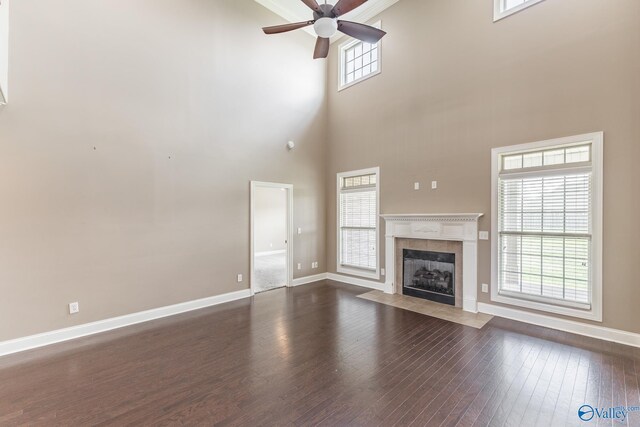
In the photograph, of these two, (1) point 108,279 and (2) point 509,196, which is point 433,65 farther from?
(1) point 108,279

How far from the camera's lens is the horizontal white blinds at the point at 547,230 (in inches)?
140

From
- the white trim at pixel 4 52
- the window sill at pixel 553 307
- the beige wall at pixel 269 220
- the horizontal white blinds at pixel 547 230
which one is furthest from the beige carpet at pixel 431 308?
the beige wall at pixel 269 220

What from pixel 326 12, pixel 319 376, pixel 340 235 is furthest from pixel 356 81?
pixel 319 376

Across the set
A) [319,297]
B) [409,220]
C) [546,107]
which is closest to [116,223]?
[319,297]

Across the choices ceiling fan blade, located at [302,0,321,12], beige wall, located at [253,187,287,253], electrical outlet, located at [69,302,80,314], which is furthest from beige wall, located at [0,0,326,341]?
beige wall, located at [253,187,287,253]

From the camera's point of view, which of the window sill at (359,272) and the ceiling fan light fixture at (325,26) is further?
the window sill at (359,272)

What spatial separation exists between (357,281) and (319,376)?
349cm

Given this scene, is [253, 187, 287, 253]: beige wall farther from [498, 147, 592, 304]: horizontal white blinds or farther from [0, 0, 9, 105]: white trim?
[498, 147, 592, 304]: horizontal white blinds

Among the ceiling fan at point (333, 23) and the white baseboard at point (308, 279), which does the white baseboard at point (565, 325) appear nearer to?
the white baseboard at point (308, 279)

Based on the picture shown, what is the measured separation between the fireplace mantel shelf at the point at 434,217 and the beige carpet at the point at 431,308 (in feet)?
4.77

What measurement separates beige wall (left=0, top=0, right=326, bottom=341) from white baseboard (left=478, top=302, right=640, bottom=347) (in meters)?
4.24

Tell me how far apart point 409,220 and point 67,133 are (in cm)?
523

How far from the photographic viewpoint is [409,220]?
512 cm

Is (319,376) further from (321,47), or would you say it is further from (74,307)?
(321,47)
